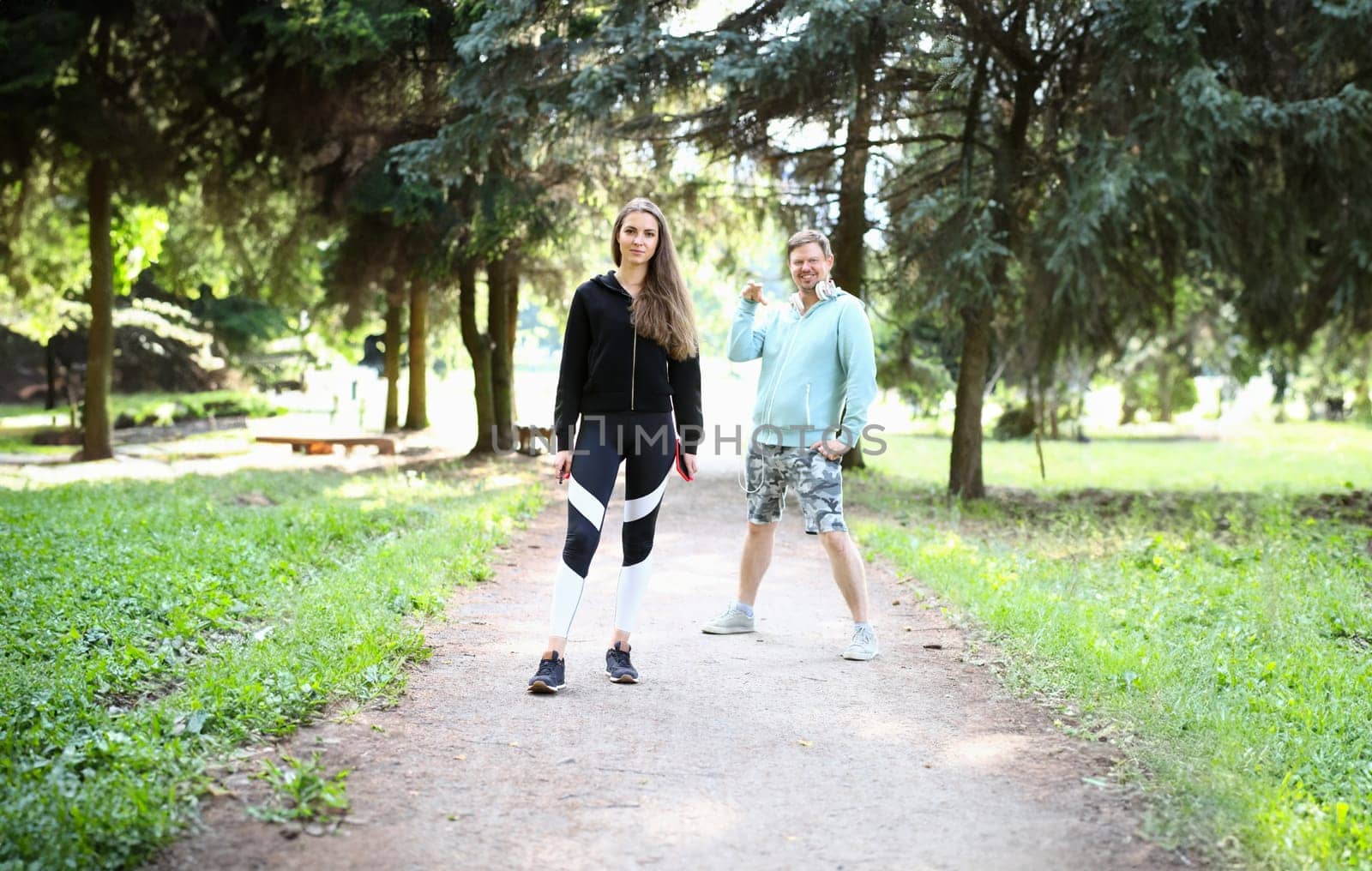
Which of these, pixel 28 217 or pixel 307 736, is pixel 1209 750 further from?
pixel 28 217

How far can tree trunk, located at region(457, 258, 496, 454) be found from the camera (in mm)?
19078

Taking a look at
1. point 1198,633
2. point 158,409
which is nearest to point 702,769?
point 1198,633

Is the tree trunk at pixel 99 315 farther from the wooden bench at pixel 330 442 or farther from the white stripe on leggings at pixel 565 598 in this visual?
the white stripe on leggings at pixel 565 598

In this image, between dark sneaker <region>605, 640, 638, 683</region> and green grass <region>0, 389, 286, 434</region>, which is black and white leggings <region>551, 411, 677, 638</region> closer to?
dark sneaker <region>605, 640, 638, 683</region>

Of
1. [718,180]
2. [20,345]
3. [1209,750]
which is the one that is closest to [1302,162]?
[718,180]

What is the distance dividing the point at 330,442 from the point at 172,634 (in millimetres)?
14415

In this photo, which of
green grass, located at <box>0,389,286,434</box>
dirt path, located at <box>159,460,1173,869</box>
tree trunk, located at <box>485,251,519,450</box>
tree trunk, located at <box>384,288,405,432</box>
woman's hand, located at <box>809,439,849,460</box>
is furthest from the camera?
green grass, located at <box>0,389,286,434</box>

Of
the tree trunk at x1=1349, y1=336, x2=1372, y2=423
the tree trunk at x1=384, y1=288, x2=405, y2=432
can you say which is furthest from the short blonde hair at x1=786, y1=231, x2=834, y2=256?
the tree trunk at x1=1349, y1=336, x2=1372, y2=423

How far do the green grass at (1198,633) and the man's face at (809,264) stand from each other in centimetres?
219

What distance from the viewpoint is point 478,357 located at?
19.6 metres

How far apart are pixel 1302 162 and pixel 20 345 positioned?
38.2 metres

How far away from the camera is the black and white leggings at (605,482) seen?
5.09 m

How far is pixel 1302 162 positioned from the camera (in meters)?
12.4

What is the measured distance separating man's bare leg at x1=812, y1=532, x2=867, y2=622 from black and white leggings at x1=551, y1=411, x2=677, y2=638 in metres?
1.15
